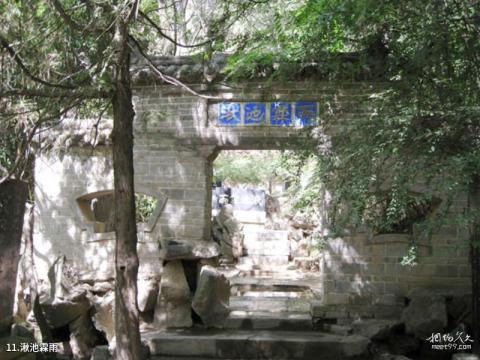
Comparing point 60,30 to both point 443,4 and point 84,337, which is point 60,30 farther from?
point 84,337

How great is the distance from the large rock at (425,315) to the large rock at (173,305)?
317 centimetres

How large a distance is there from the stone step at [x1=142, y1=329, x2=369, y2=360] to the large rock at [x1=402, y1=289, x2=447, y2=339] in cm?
72

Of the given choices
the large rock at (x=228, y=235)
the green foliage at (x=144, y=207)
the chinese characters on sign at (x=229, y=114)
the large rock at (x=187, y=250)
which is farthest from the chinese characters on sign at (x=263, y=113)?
the large rock at (x=228, y=235)

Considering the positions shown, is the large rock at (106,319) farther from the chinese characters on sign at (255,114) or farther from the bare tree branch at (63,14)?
the bare tree branch at (63,14)

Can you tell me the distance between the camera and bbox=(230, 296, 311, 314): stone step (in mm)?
8203

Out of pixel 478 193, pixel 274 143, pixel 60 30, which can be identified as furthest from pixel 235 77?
pixel 478 193

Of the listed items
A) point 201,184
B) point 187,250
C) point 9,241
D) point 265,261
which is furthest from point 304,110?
point 265,261

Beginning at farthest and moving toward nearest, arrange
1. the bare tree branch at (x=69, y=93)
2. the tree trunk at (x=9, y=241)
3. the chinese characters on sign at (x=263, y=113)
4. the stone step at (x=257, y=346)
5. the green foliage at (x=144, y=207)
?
the green foliage at (x=144, y=207) → the chinese characters on sign at (x=263, y=113) → the stone step at (x=257, y=346) → the tree trunk at (x=9, y=241) → the bare tree branch at (x=69, y=93)

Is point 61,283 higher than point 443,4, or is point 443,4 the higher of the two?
point 443,4

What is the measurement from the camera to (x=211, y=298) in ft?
25.1

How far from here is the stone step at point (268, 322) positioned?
755 cm

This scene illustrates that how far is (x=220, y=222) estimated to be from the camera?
13797 mm

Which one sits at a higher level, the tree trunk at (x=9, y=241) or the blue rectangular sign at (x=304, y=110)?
the blue rectangular sign at (x=304, y=110)

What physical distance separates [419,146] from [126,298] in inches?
126
